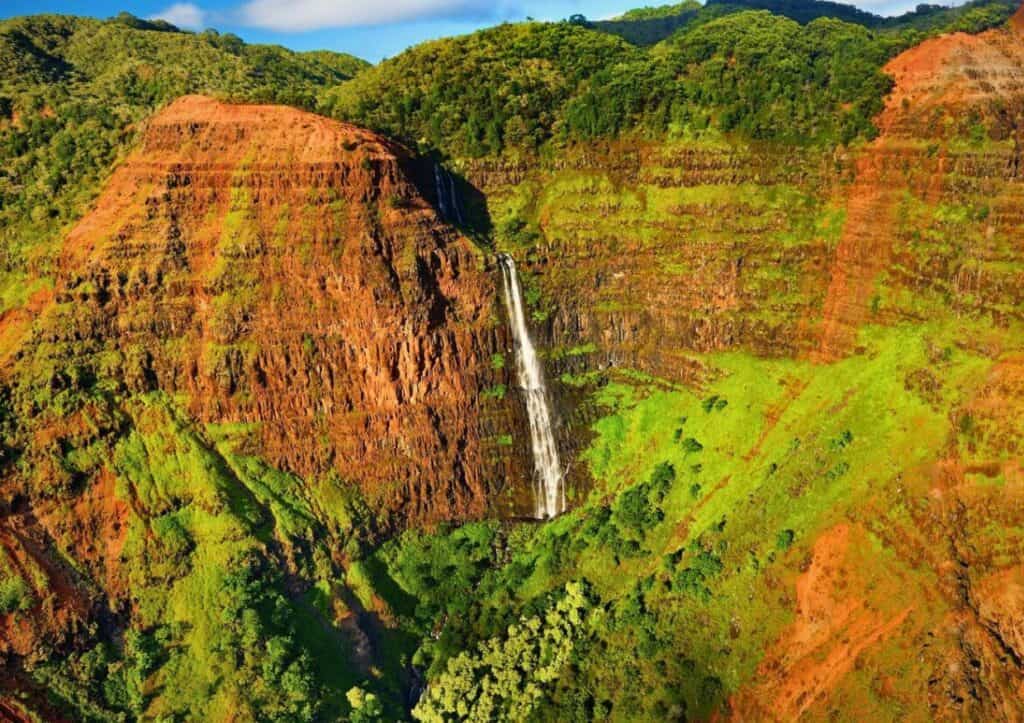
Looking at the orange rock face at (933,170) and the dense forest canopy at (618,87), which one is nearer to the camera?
the orange rock face at (933,170)

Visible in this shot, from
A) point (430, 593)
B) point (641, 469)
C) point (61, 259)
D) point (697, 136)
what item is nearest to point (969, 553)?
point (641, 469)

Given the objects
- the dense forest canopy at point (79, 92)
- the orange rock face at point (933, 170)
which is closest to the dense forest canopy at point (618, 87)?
the orange rock face at point (933, 170)

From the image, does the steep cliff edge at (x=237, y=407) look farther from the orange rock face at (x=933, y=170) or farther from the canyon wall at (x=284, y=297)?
the orange rock face at (x=933, y=170)

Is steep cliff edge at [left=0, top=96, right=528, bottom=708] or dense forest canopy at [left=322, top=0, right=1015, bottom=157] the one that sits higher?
dense forest canopy at [left=322, top=0, right=1015, bottom=157]

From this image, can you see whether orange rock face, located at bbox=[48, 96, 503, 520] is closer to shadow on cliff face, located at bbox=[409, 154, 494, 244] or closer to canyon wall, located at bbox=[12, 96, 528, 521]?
canyon wall, located at bbox=[12, 96, 528, 521]

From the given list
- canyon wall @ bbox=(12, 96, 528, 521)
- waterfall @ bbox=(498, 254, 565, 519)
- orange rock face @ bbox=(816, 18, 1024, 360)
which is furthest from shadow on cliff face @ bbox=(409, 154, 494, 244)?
orange rock face @ bbox=(816, 18, 1024, 360)

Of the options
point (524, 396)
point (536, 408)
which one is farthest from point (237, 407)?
point (536, 408)
